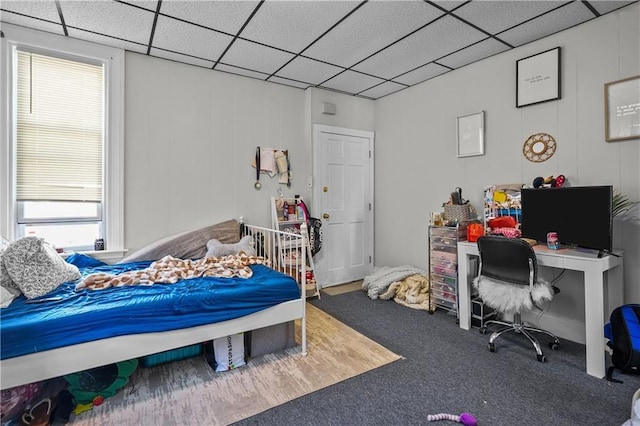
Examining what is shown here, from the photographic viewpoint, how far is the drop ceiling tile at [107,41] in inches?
99.6

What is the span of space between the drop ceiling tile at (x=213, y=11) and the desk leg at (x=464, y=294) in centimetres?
263

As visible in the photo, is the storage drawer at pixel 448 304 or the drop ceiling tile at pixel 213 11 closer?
the drop ceiling tile at pixel 213 11

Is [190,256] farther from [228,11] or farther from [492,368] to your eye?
[492,368]

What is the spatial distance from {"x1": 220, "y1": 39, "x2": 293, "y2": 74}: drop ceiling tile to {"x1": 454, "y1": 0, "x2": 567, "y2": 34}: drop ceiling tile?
154cm

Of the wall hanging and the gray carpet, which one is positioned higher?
the wall hanging

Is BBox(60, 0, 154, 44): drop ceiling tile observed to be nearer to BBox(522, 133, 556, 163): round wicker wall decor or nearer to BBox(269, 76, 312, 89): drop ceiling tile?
BBox(269, 76, 312, 89): drop ceiling tile

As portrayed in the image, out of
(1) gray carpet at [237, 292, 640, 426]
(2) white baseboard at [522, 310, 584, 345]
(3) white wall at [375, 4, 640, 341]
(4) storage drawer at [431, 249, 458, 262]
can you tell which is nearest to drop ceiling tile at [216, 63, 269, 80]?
(3) white wall at [375, 4, 640, 341]

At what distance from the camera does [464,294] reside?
2.74m

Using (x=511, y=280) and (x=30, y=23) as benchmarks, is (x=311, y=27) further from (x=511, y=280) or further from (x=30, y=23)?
(x=511, y=280)

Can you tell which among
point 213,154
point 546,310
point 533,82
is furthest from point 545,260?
point 213,154

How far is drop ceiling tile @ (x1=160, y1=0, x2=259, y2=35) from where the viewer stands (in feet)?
7.06

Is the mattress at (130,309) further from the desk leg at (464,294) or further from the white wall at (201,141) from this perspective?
the desk leg at (464,294)

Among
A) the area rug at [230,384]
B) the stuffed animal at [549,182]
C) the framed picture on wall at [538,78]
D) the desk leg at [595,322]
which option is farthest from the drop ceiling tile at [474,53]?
the area rug at [230,384]

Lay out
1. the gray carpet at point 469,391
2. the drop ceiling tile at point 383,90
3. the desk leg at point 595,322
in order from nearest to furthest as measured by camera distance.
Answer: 1. the gray carpet at point 469,391
2. the desk leg at point 595,322
3. the drop ceiling tile at point 383,90
